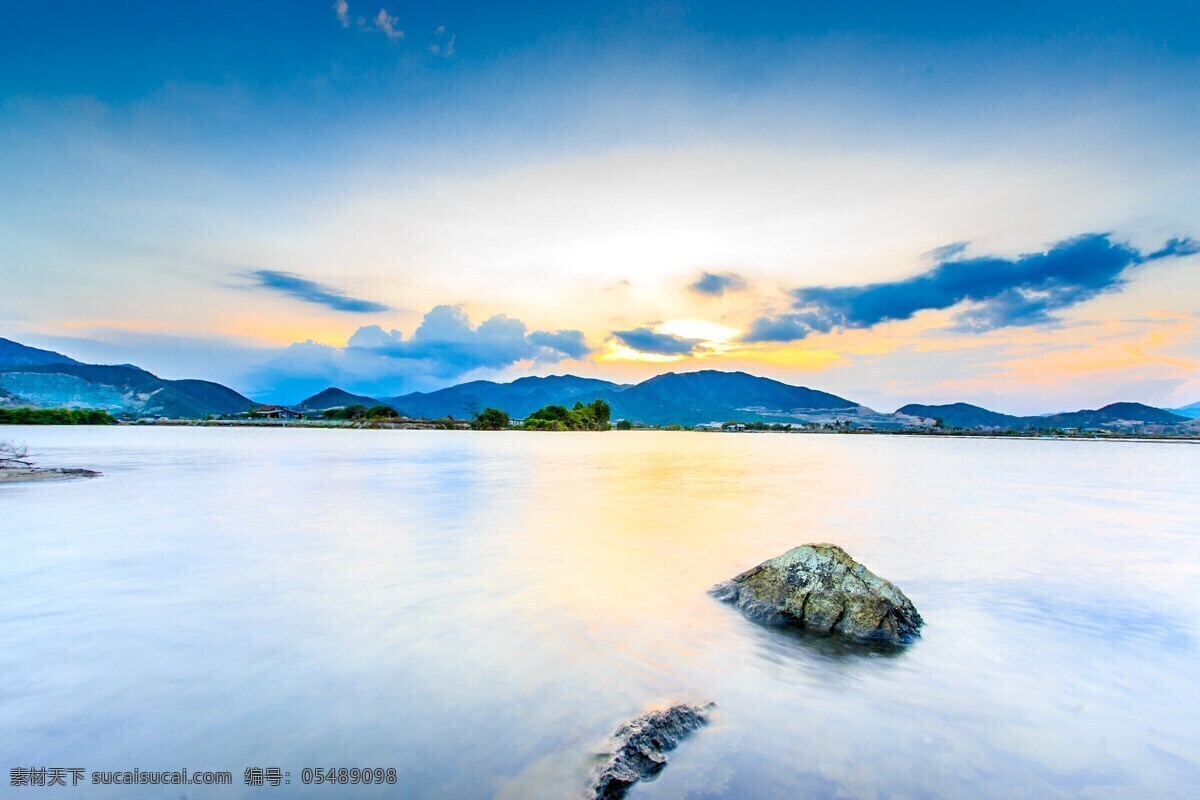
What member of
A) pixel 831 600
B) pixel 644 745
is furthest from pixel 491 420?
pixel 644 745

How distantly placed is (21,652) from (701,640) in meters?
9.31

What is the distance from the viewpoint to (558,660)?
731cm

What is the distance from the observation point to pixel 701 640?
8055 millimetres

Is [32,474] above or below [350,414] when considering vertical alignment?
below

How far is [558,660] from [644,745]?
2540mm

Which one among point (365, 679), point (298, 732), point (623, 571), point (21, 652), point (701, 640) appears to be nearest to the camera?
point (298, 732)

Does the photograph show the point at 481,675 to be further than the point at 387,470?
No

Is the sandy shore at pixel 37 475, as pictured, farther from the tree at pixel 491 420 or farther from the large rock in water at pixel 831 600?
the tree at pixel 491 420

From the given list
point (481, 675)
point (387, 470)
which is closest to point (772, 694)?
point (481, 675)

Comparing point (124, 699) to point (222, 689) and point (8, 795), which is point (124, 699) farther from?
point (8, 795)

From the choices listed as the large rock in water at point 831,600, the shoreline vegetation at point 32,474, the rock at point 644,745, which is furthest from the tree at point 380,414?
the rock at point 644,745

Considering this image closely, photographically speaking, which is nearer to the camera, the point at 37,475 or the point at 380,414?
the point at 37,475

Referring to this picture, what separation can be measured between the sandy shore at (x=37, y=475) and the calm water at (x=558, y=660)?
42.7ft

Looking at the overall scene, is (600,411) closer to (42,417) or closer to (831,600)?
(42,417)
